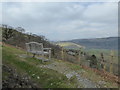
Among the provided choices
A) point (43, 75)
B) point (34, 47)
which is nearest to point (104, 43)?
point (34, 47)

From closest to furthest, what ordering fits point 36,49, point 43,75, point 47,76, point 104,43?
Answer: 1. point 47,76
2. point 43,75
3. point 36,49
4. point 104,43

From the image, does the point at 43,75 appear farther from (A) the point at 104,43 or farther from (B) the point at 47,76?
(A) the point at 104,43

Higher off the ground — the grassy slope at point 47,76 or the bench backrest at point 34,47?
the bench backrest at point 34,47

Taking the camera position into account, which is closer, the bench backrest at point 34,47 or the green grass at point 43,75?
the green grass at point 43,75

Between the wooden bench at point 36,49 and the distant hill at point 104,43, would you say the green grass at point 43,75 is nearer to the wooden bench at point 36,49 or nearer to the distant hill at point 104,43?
the wooden bench at point 36,49

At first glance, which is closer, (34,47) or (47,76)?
(47,76)

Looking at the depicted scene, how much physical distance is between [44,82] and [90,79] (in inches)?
77.0

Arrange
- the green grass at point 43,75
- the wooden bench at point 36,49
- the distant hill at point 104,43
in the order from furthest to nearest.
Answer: the distant hill at point 104,43
the wooden bench at point 36,49
the green grass at point 43,75

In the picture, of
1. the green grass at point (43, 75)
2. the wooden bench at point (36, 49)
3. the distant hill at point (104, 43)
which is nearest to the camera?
the green grass at point (43, 75)

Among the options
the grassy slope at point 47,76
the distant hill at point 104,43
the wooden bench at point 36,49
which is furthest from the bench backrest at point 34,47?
the distant hill at point 104,43

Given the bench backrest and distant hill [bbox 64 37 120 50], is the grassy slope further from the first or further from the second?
distant hill [bbox 64 37 120 50]

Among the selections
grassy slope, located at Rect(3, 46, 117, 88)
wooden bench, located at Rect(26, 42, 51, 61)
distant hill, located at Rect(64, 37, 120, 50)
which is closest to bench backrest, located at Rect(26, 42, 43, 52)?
wooden bench, located at Rect(26, 42, 51, 61)

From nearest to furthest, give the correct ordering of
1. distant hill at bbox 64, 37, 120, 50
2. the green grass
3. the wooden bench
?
1. the green grass
2. the wooden bench
3. distant hill at bbox 64, 37, 120, 50

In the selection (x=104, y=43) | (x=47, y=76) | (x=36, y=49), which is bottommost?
(x=47, y=76)
